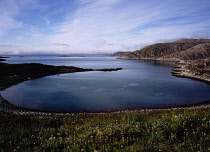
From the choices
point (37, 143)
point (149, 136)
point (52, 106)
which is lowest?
point (52, 106)

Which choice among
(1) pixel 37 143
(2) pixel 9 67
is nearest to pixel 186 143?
(1) pixel 37 143

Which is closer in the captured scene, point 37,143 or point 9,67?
point 37,143

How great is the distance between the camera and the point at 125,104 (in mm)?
28656

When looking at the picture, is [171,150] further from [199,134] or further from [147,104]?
[147,104]

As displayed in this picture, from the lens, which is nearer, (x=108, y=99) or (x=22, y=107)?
(x=22, y=107)

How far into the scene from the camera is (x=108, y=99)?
32062 mm

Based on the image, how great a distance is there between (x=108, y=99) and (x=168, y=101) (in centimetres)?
1215

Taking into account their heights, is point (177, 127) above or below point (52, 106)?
above

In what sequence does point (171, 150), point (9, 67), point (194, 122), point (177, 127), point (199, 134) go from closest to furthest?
point (171, 150) < point (199, 134) < point (177, 127) < point (194, 122) < point (9, 67)

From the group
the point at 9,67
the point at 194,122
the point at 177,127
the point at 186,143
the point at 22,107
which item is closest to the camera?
the point at 186,143

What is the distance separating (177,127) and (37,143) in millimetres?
8064

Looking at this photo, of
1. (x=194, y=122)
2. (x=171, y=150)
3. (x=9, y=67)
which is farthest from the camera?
(x=9, y=67)

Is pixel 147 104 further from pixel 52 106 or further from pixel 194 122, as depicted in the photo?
pixel 194 122

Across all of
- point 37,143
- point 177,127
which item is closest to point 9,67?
point 37,143
